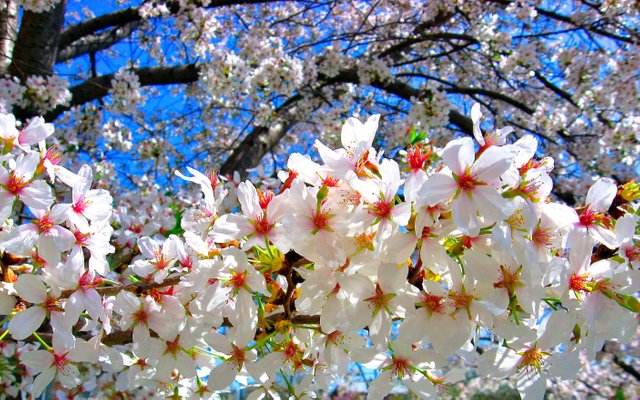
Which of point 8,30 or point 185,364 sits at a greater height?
point 8,30

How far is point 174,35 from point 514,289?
5.69 meters

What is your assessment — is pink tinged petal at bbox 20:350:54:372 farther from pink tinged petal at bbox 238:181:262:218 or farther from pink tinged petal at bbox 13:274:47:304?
pink tinged petal at bbox 238:181:262:218

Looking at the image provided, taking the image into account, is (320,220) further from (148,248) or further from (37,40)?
(37,40)

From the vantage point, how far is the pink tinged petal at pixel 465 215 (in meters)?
0.63

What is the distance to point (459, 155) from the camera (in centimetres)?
68

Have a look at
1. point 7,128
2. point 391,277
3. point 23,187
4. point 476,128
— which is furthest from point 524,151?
point 7,128

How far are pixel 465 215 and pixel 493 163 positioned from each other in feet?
0.29

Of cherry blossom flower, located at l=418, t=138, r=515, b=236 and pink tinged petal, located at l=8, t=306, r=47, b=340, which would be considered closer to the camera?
cherry blossom flower, located at l=418, t=138, r=515, b=236

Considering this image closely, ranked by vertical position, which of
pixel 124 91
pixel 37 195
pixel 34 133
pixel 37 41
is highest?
pixel 37 41

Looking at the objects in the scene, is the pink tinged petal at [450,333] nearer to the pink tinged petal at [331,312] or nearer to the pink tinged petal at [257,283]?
the pink tinged petal at [331,312]

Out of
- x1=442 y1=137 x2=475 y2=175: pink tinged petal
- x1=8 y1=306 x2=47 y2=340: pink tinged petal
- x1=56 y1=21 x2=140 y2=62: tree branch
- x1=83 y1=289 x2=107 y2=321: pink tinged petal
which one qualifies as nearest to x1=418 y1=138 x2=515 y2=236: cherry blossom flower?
x1=442 y1=137 x2=475 y2=175: pink tinged petal

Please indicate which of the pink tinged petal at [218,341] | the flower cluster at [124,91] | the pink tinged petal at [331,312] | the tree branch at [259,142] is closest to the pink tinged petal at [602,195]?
the pink tinged petal at [331,312]

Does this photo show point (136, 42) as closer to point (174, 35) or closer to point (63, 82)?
point (174, 35)

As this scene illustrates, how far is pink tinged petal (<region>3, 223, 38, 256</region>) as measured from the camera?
805 millimetres
